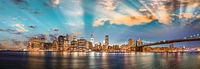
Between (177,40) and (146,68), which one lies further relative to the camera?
(177,40)

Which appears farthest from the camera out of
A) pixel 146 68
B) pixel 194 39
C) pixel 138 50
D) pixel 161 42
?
pixel 138 50

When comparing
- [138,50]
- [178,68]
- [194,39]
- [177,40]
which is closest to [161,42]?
[177,40]

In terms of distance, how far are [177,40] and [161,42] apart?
39.5ft

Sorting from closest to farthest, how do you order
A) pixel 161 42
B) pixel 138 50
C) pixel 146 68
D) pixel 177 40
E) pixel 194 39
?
1. pixel 146 68
2. pixel 194 39
3. pixel 177 40
4. pixel 161 42
5. pixel 138 50

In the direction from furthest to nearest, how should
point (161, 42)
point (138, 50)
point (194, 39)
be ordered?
point (138, 50), point (161, 42), point (194, 39)

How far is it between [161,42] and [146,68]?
97.8m

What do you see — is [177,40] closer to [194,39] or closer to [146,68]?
[194,39]

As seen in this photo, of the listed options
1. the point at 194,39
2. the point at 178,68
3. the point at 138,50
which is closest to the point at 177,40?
the point at 194,39

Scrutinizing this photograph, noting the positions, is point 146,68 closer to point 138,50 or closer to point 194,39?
point 194,39

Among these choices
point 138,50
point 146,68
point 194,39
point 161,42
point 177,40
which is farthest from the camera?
point 138,50

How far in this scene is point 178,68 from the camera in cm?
3916

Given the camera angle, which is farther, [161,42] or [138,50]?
[138,50]

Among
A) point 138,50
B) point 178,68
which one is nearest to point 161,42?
point 138,50

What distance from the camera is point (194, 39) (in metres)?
112
